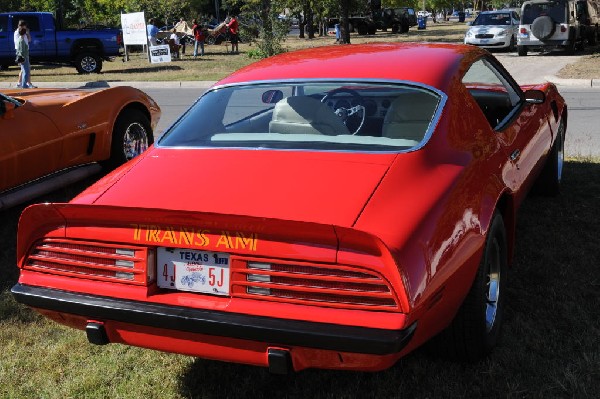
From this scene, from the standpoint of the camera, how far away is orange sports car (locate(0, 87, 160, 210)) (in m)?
5.53

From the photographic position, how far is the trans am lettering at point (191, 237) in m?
2.58

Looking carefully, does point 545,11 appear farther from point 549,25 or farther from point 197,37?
point 197,37

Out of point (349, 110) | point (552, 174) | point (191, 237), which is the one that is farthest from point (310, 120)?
point (552, 174)

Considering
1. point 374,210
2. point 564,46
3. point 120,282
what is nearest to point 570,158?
point 374,210

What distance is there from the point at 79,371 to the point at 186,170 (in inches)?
46.2

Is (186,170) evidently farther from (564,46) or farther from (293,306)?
(564,46)

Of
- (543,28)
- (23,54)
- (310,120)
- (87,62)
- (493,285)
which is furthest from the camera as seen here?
(87,62)

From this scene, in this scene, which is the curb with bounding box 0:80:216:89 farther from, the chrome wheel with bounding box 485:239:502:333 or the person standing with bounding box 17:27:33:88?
the chrome wheel with bounding box 485:239:502:333

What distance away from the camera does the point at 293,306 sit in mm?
2543

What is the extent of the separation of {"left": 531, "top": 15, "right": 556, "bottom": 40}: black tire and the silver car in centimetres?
310

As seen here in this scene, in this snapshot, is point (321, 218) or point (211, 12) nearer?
point (321, 218)

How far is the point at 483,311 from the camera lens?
10.1ft

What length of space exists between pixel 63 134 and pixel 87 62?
17997mm

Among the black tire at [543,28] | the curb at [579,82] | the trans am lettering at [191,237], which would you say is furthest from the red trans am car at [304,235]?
the black tire at [543,28]
